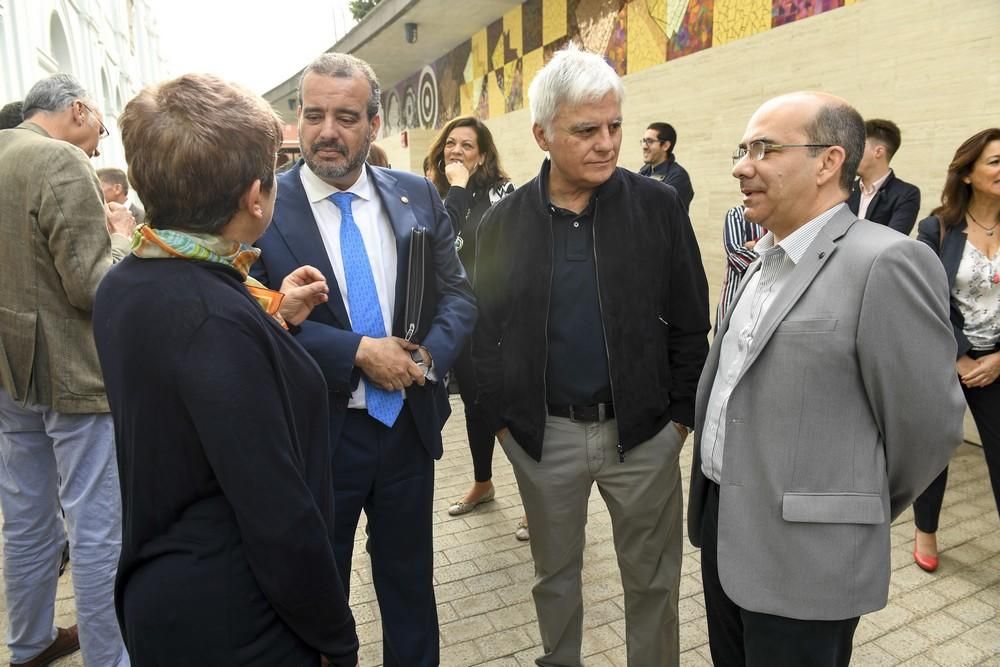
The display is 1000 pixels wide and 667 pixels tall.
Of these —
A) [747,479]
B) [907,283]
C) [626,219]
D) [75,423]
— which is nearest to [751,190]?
[907,283]

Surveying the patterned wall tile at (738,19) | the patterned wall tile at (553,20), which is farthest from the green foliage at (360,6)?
the patterned wall tile at (738,19)

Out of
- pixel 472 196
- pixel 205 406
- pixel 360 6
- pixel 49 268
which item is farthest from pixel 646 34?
pixel 360 6

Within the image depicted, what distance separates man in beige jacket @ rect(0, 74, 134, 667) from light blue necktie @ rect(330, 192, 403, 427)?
84 cm

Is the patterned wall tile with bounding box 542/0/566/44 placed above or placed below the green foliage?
below

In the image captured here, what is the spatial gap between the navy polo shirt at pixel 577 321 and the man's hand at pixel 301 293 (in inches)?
30.2

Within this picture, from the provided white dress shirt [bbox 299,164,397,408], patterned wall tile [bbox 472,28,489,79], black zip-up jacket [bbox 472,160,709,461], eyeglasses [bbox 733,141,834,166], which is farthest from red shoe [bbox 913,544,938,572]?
patterned wall tile [bbox 472,28,489,79]

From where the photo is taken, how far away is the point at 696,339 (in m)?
2.26

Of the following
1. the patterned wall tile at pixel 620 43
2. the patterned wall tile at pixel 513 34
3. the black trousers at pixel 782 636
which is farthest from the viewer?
the patterned wall tile at pixel 513 34

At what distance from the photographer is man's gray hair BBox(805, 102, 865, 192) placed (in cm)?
156

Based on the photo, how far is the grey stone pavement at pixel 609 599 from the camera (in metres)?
2.58

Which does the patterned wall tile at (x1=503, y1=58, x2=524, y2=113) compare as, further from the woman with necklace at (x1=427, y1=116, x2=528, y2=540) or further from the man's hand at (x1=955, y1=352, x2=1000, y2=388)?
the man's hand at (x1=955, y1=352, x2=1000, y2=388)

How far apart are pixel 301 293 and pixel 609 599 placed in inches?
79.8

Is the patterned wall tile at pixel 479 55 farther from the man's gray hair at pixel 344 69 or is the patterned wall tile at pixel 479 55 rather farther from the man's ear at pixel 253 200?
the man's ear at pixel 253 200

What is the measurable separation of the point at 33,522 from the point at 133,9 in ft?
116
